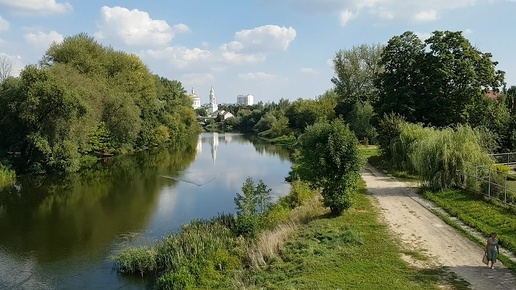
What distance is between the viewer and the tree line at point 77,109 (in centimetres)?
4038

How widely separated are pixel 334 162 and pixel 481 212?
697 cm

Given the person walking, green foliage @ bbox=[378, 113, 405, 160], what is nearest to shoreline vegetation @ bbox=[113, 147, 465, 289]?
the person walking

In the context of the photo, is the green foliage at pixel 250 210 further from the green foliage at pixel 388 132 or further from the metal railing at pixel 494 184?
the green foliage at pixel 388 132

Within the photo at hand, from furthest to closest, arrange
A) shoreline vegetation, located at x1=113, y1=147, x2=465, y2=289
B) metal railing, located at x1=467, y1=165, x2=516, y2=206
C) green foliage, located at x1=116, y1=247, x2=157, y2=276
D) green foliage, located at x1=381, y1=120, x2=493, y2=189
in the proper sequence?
1. green foliage, located at x1=381, y1=120, x2=493, y2=189
2. metal railing, located at x1=467, y1=165, x2=516, y2=206
3. green foliage, located at x1=116, y1=247, x2=157, y2=276
4. shoreline vegetation, located at x1=113, y1=147, x2=465, y2=289

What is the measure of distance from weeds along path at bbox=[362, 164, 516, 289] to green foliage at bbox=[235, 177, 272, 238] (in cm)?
575

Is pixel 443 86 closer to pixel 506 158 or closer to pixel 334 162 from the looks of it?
pixel 506 158

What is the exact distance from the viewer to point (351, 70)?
225ft

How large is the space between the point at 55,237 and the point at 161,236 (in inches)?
219

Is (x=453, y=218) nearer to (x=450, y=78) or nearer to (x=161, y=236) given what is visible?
(x=161, y=236)

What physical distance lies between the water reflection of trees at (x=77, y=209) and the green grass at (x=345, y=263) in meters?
9.57

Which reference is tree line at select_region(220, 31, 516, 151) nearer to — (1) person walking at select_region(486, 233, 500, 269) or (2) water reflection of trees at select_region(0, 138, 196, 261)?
(2) water reflection of trees at select_region(0, 138, 196, 261)

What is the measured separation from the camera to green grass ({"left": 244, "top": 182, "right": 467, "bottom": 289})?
12991 millimetres

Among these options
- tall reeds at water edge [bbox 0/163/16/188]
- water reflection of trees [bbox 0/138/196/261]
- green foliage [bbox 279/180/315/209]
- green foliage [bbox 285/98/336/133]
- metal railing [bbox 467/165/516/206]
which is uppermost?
green foliage [bbox 285/98/336/133]

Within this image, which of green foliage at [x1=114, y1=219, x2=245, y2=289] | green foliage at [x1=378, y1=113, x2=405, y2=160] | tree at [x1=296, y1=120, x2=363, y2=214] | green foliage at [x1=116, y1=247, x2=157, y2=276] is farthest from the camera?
green foliage at [x1=378, y1=113, x2=405, y2=160]
